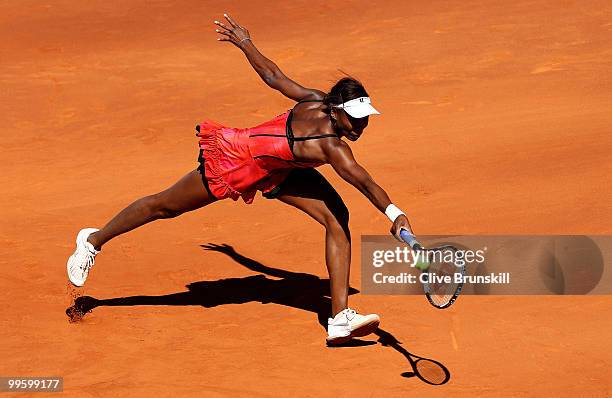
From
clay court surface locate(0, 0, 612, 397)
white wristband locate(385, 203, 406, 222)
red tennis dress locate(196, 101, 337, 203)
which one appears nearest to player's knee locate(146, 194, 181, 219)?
red tennis dress locate(196, 101, 337, 203)

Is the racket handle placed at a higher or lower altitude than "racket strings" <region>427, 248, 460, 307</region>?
lower

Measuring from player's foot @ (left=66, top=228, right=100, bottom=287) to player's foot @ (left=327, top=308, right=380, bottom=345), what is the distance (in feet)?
6.55

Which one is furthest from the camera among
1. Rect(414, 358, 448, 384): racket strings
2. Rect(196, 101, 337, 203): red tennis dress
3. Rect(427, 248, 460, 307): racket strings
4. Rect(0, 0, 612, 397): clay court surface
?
Rect(427, 248, 460, 307): racket strings

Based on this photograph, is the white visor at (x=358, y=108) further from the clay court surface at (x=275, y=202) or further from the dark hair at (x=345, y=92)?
the clay court surface at (x=275, y=202)

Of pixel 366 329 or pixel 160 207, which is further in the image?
pixel 160 207

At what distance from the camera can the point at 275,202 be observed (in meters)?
11.4

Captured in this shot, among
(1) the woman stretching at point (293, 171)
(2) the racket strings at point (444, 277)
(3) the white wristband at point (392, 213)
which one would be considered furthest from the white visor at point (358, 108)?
(2) the racket strings at point (444, 277)

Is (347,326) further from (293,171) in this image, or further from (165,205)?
(165,205)

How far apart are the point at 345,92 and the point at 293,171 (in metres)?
0.93

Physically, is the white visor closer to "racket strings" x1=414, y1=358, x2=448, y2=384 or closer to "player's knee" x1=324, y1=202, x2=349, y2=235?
"player's knee" x1=324, y1=202, x2=349, y2=235

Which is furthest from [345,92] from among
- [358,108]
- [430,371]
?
[430,371]

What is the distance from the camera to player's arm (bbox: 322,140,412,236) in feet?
23.2

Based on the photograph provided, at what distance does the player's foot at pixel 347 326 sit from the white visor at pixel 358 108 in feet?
4.59

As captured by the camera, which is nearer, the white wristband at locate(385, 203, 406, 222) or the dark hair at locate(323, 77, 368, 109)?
the white wristband at locate(385, 203, 406, 222)
